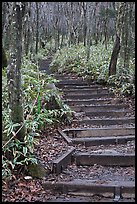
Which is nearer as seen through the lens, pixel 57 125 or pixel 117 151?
pixel 117 151

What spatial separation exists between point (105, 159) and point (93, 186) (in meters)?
1.13

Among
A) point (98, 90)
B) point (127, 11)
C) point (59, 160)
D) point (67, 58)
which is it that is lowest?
point (59, 160)

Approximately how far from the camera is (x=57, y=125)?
792 cm

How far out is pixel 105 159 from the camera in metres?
6.08

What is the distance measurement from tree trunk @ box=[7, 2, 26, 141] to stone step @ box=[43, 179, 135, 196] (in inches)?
42.7

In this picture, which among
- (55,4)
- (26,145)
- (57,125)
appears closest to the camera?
(26,145)

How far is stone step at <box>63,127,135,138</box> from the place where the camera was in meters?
7.70

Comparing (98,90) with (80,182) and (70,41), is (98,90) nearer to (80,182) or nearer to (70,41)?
(80,182)

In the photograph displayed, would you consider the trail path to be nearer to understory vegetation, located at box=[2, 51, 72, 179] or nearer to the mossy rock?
the mossy rock

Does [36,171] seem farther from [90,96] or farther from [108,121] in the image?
[90,96]

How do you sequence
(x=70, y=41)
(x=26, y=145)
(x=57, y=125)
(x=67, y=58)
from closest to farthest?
(x=26, y=145) → (x=57, y=125) → (x=67, y=58) → (x=70, y=41)

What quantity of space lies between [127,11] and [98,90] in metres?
3.12

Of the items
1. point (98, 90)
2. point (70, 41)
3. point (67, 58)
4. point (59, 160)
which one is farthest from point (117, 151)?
point (70, 41)

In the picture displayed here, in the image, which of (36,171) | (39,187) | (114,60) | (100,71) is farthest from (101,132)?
(100,71)
